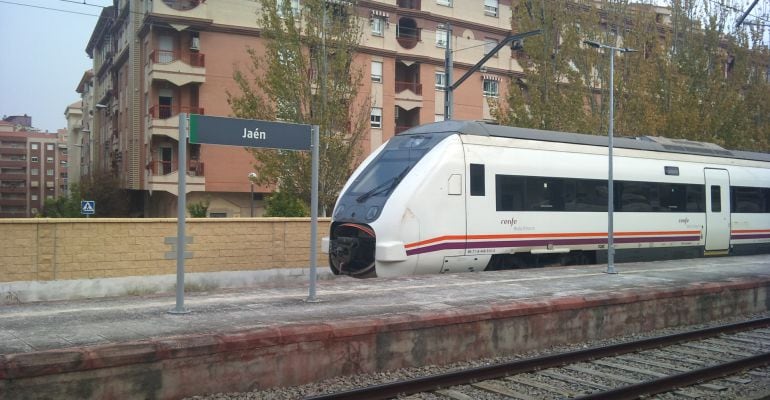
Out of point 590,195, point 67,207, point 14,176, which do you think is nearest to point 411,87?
point 67,207

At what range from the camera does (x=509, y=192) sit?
1535 cm

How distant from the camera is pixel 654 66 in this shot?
32.4m

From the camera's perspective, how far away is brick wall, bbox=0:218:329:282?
1179 centimetres

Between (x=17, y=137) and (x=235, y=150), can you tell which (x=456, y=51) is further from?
(x=17, y=137)

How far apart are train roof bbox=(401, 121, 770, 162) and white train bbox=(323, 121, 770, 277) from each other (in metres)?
0.04

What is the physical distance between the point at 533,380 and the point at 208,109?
2957cm

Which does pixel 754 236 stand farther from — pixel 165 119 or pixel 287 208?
pixel 165 119

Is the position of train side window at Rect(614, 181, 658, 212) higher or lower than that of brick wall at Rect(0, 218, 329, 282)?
higher

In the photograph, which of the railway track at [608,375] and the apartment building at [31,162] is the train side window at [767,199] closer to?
the railway track at [608,375]

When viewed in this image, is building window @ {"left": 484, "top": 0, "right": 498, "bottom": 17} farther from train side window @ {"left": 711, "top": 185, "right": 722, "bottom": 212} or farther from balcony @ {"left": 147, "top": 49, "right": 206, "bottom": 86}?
train side window @ {"left": 711, "top": 185, "right": 722, "bottom": 212}

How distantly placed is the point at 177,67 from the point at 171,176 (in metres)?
5.36

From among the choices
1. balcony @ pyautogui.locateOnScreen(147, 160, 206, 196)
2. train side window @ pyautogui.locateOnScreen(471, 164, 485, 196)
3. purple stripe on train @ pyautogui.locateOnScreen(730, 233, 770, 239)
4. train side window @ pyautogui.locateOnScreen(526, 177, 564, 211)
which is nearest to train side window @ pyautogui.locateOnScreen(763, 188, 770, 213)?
purple stripe on train @ pyautogui.locateOnScreen(730, 233, 770, 239)

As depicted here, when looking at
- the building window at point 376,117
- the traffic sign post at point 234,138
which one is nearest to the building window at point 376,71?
the building window at point 376,117

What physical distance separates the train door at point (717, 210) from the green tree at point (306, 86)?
1151 cm
